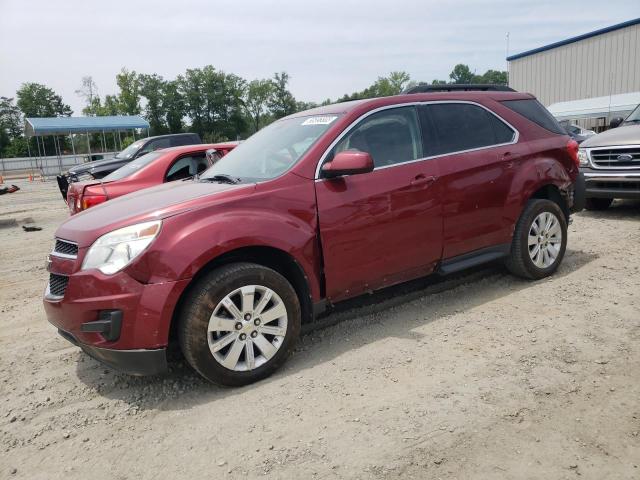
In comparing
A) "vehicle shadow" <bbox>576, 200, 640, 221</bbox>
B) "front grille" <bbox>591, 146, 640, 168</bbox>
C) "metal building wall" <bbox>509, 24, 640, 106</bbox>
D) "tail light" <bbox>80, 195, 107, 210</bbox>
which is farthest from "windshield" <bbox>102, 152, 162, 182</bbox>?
"metal building wall" <bbox>509, 24, 640, 106</bbox>

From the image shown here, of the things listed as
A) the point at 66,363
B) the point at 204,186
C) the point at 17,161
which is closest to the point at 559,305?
the point at 204,186

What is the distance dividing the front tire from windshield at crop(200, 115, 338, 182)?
84 centimetres

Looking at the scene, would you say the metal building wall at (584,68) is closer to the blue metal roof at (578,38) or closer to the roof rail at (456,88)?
the blue metal roof at (578,38)

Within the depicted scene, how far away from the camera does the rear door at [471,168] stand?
4227 millimetres

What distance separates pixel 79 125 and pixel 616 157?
35871 mm

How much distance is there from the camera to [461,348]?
358 cm

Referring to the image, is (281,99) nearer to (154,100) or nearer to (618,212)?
(154,100)

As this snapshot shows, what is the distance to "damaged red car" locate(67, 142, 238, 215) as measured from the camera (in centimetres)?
694

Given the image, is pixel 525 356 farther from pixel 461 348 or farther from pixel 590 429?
pixel 590 429

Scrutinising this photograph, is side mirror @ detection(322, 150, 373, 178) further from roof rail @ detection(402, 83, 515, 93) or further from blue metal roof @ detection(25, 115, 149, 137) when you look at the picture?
blue metal roof @ detection(25, 115, 149, 137)

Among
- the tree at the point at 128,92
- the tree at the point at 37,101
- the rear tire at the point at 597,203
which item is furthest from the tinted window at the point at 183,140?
the tree at the point at 37,101

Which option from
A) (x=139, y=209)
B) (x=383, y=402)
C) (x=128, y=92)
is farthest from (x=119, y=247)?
(x=128, y=92)

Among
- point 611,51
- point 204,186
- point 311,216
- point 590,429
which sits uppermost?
point 611,51

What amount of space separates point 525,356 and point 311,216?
5.72ft
